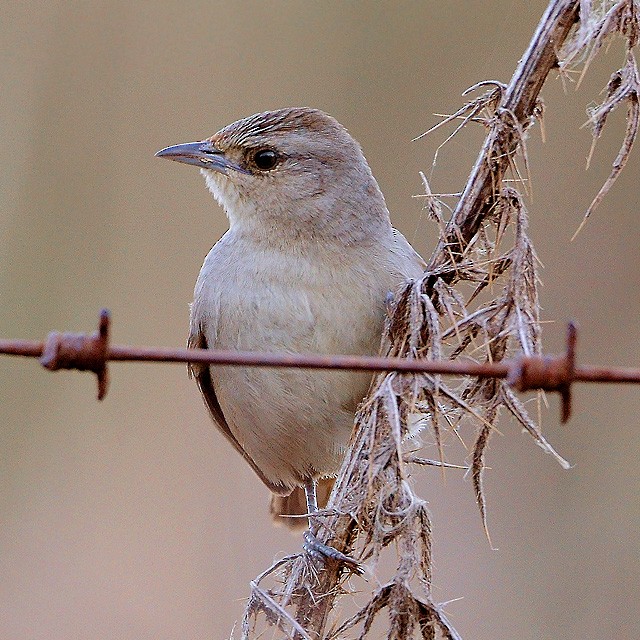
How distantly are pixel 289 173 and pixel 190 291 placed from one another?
3129mm

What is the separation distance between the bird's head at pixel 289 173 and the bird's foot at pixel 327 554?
4.59 feet

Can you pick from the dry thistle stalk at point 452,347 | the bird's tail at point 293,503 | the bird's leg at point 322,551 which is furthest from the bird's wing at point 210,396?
the dry thistle stalk at point 452,347

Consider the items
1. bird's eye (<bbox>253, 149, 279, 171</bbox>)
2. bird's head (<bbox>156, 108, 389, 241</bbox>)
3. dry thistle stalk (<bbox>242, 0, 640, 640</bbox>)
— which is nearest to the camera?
dry thistle stalk (<bbox>242, 0, 640, 640</bbox>)

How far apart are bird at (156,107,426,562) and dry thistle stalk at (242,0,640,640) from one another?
711 mm

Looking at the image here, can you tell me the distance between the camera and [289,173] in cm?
431

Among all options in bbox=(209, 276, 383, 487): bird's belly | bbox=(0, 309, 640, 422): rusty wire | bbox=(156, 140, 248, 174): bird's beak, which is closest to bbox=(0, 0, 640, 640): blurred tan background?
bbox=(156, 140, 248, 174): bird's beak

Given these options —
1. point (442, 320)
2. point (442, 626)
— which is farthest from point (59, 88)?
point (442, 626)

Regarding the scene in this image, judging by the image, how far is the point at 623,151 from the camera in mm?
2783

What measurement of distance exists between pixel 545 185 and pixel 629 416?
1.59 m

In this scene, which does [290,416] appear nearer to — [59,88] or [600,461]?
[600,461]

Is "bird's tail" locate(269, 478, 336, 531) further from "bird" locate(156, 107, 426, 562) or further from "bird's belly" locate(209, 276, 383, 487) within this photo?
"bird's belly" locate(209, 276, 383, 487)

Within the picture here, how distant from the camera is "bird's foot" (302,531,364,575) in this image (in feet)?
10.1

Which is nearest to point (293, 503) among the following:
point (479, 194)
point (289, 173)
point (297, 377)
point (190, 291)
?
point (297, 377)

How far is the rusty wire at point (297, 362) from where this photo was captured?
1.98 meters
